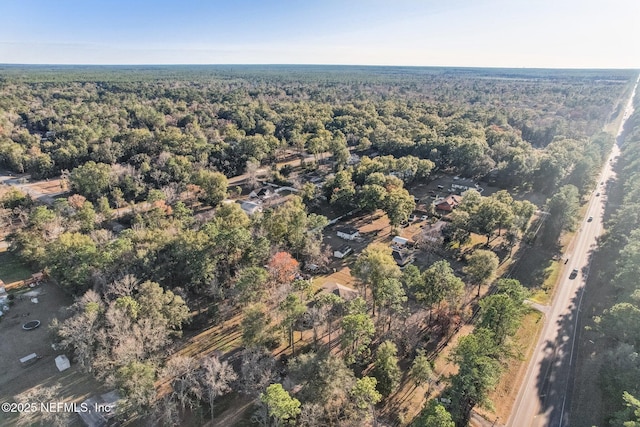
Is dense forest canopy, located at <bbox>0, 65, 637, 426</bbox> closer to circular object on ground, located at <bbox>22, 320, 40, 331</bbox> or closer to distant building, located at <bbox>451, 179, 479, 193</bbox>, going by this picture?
circular object on ground, located at <bbox>22, 320, 40, 331</bbox>

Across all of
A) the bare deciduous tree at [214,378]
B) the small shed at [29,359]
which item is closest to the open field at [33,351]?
the small shed at [29,359]

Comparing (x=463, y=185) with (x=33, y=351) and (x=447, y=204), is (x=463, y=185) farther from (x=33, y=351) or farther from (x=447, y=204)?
(x=33, y=351)

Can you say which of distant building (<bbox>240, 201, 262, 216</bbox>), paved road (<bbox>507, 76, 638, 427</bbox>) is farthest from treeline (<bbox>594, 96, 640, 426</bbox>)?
distant building (<bbox>240, 201, 262, 216</bbox>)

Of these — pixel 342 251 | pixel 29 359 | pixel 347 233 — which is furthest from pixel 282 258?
pixel 29 359

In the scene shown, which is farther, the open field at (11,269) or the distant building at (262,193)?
the distant building at (262,193)

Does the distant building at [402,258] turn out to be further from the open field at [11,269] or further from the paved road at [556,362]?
the open field at [11,269]

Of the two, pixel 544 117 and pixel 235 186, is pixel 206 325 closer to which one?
pixel 235 186
